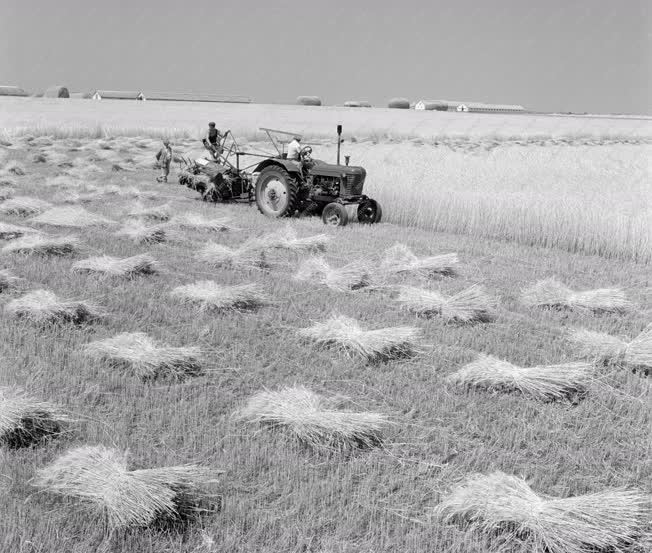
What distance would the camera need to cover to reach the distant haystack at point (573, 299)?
20.4ft

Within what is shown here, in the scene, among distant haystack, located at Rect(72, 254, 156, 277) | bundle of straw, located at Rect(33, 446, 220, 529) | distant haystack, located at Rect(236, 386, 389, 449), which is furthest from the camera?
distant haystack, located at Rect(72, 254, 156, 277)

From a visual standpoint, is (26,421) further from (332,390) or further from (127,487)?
(332,390)

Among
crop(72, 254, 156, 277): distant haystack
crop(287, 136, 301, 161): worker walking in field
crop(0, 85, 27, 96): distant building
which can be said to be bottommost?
crop(72, 254, 156, 277): distant haystack

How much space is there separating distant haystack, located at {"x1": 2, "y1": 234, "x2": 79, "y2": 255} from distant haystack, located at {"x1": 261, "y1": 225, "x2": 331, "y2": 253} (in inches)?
88.4

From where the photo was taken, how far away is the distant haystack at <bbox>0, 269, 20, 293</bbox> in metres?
5.84

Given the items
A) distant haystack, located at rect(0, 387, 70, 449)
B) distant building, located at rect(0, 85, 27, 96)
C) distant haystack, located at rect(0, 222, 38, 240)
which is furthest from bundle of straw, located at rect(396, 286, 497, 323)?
distant building, located at rect(0, 85, 27, 96)

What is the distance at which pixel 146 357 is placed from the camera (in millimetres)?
4258

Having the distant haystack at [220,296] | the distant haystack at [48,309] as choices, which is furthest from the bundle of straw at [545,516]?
the distant haystack at [48,309]

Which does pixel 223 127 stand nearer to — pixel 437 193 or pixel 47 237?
pixel 437 193

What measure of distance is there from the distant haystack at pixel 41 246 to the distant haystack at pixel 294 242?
2245mm

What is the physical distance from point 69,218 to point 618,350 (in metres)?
7.26

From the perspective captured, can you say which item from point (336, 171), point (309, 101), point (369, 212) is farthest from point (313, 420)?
point (309, 101)

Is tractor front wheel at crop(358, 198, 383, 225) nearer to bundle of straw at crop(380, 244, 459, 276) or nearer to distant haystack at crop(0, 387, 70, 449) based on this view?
bundle of straw at crop(380, 244, 459, 276)

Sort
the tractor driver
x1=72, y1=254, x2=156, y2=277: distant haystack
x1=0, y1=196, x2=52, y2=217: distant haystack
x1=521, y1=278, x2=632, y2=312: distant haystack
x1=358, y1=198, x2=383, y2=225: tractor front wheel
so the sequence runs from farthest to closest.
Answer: the tractor driver, x1=358, y1=198, x2=383, y2=225: tractor front wheel, x1=0, y1=196, x2=52, y2=217: distant haystack, x1=72, y1=254, x2=156, y2=277: distant haystack, x1=521, y1=278, x2=632, y2=312: distant haystack
